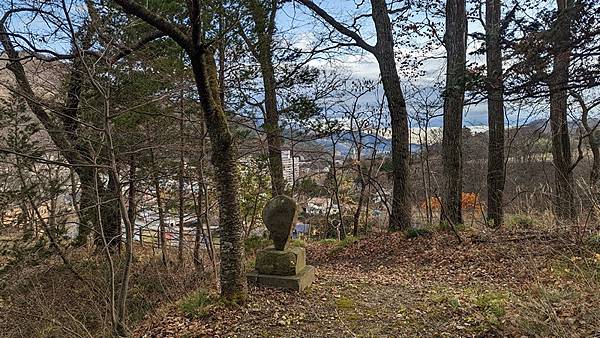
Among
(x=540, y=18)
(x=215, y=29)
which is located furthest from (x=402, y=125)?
(x=215, y=29)

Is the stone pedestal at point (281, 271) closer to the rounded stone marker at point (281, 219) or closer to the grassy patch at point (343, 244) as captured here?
the rounded stone marker at point (281, 219)

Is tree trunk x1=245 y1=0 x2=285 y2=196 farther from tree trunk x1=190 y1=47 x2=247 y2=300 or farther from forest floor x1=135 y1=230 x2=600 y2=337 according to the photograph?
forest floor x1=135 y1=230 x2=600 y2=337

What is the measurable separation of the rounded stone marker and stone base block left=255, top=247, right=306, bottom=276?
13 cm

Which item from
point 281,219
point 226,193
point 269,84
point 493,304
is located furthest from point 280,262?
point 269,84

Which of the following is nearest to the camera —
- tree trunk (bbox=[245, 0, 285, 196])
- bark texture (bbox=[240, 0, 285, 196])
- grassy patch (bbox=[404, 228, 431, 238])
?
bark texture (bbox=[240, 0, 285, 196])

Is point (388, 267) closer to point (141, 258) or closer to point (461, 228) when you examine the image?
point (461, 228)

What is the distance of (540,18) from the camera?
5496 mm

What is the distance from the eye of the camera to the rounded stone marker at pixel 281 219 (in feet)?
17.2

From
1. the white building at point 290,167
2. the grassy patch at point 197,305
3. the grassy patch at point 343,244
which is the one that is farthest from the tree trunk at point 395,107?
the grassy patch at point 197,305

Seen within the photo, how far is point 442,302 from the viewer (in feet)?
14.2

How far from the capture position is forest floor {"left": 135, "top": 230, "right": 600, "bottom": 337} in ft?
10.6

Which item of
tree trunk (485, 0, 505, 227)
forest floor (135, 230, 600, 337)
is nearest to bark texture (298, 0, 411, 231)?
tree trunk (485, 0, 505, 227)

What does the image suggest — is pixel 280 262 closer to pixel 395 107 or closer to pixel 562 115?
pixel 395 107

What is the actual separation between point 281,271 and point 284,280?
15 centimetres
